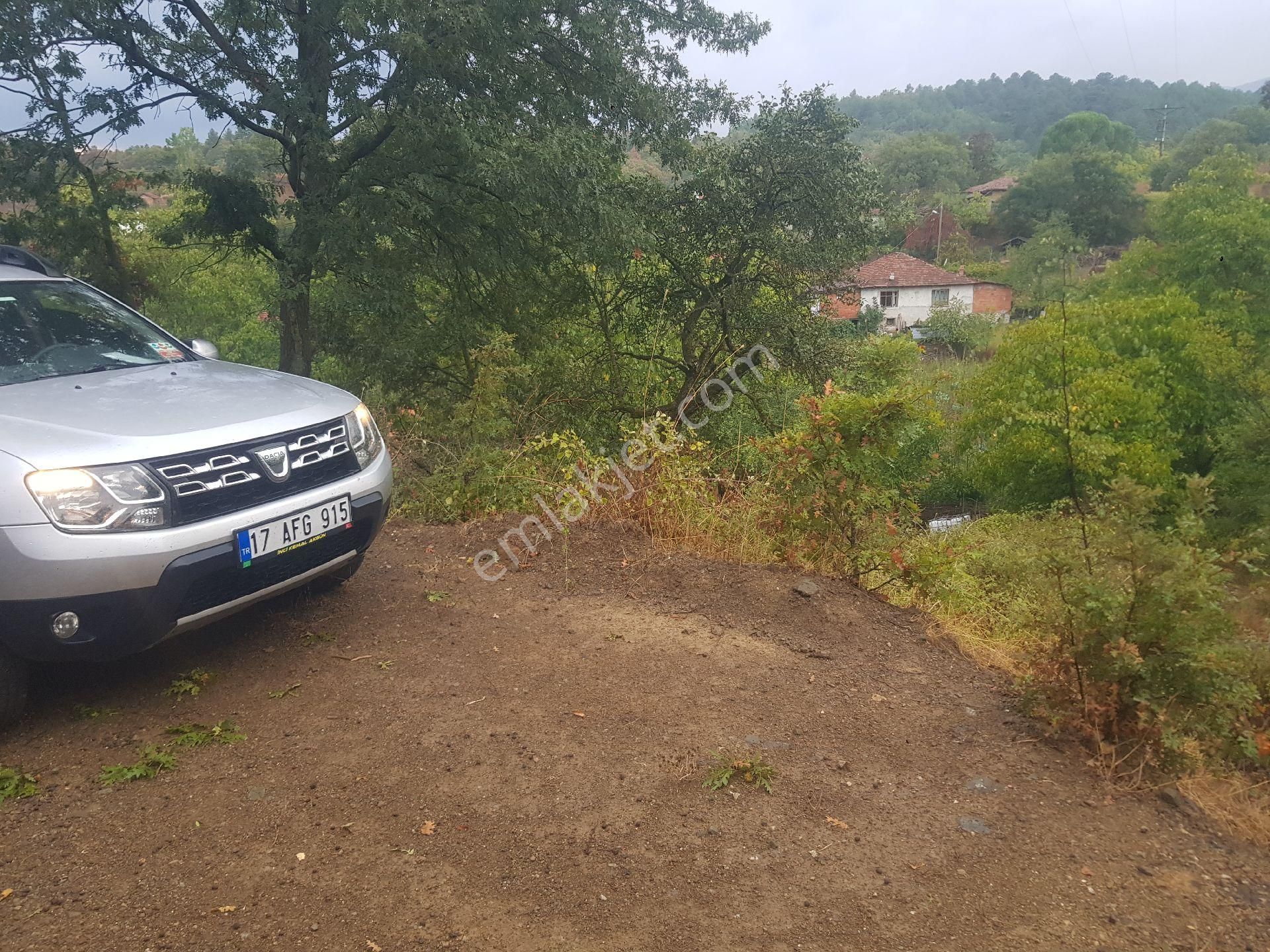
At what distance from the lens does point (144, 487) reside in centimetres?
319

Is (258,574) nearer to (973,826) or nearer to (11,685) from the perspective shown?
(11,685)

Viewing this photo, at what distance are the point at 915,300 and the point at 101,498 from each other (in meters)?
57.9

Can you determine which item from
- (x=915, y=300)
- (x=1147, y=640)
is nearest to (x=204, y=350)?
(x=1147, y=640)

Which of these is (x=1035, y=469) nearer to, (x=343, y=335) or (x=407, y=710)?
(x=343, y=335)

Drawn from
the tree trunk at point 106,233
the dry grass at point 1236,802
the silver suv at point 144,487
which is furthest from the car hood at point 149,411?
the tree trunk at point 106,233

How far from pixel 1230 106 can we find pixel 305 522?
11136 cm

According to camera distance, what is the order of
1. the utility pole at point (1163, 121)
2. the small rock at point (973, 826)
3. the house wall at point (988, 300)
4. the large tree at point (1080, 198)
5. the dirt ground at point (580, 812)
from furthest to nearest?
the utility pole at point (1163, 121), the large tree at point (1080, 198), the house wall at point (988, 300), the small rock at point (973, 826), the dirt ground at point (580, 812)

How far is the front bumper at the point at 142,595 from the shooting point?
3029 mm

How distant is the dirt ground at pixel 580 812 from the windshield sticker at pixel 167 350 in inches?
58.8

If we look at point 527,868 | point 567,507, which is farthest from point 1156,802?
point 567,507

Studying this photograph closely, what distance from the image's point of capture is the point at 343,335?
1258cm

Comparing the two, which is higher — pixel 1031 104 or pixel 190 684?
pixel 1031 104

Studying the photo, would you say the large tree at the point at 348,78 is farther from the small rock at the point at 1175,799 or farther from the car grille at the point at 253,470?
the small rock at the point at 1175,799

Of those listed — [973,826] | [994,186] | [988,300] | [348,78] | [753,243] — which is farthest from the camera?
[994,186]
